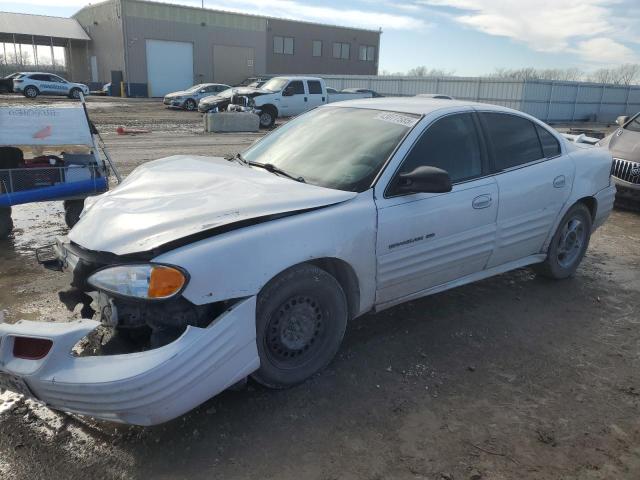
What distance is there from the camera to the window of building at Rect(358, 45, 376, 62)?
58.8 meters

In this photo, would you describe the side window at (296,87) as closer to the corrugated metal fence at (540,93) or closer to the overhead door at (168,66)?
the corrugated metal fence at (540,93)

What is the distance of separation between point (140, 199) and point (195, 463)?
1.59m

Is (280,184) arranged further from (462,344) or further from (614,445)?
(614,445)

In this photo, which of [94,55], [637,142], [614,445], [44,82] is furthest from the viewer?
[94,55]

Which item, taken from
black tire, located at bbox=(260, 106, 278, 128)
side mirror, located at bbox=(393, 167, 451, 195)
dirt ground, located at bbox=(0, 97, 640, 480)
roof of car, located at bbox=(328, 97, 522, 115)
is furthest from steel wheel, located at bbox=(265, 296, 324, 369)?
black tire, located at bbox=(260, 106, 278, 128)

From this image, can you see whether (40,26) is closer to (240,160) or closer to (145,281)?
(240,160)

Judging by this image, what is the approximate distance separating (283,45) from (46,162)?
162 feet

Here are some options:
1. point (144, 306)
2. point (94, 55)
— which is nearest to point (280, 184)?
point (144, 306)

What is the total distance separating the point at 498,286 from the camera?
197 inches

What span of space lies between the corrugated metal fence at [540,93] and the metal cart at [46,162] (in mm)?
23835

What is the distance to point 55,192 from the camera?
19.6 ft

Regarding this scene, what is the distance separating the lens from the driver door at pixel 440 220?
3.42 meters

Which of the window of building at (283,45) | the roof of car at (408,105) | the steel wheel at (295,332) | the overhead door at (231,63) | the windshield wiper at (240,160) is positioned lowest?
the steel wheel at (295,332)

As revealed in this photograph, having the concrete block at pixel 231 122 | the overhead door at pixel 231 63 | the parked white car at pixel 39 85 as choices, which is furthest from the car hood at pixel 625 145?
the overhead door at pixel 231 63
